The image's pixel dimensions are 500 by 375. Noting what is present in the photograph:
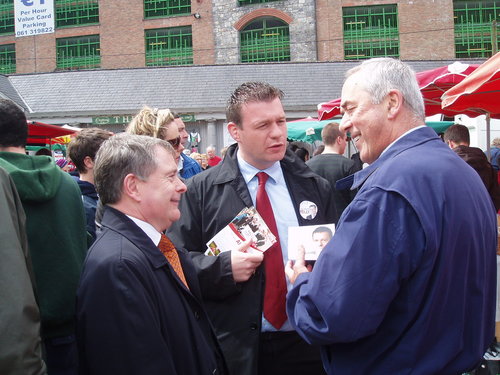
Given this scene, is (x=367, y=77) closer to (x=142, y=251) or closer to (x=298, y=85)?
(x=142, y=251)

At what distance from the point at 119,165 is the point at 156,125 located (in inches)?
65.2

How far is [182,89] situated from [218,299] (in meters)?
18.1

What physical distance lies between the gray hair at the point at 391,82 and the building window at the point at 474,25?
99.2 feet

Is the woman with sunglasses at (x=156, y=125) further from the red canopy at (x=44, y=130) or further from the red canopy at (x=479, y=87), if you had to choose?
the red canopy at (x=44, y=130)

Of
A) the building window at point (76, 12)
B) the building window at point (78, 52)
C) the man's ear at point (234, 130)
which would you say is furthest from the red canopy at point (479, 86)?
the building window at point (76, 12)

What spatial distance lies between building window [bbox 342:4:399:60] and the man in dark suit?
28411 millimetres

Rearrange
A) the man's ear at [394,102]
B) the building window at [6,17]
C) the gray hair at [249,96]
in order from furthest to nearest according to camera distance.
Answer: the building window at [6,17]
the gray hair at [249,96]
the man's ear at [394,102]

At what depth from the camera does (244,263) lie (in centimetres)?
249

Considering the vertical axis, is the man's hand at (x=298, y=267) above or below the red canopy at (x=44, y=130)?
below

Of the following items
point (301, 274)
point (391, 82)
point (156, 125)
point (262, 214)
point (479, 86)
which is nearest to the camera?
point (391, 82)

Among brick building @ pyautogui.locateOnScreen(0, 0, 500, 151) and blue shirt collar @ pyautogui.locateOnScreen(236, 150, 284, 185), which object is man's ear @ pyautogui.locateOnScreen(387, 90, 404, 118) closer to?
blue shirt collar @ pyautogui.locateOnScreen(236, 150, 284, 185)

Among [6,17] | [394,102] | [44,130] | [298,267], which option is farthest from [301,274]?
[6,17]

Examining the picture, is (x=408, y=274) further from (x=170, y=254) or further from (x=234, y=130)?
(x=234, y=130)

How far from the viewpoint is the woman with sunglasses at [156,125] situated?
3.74m
